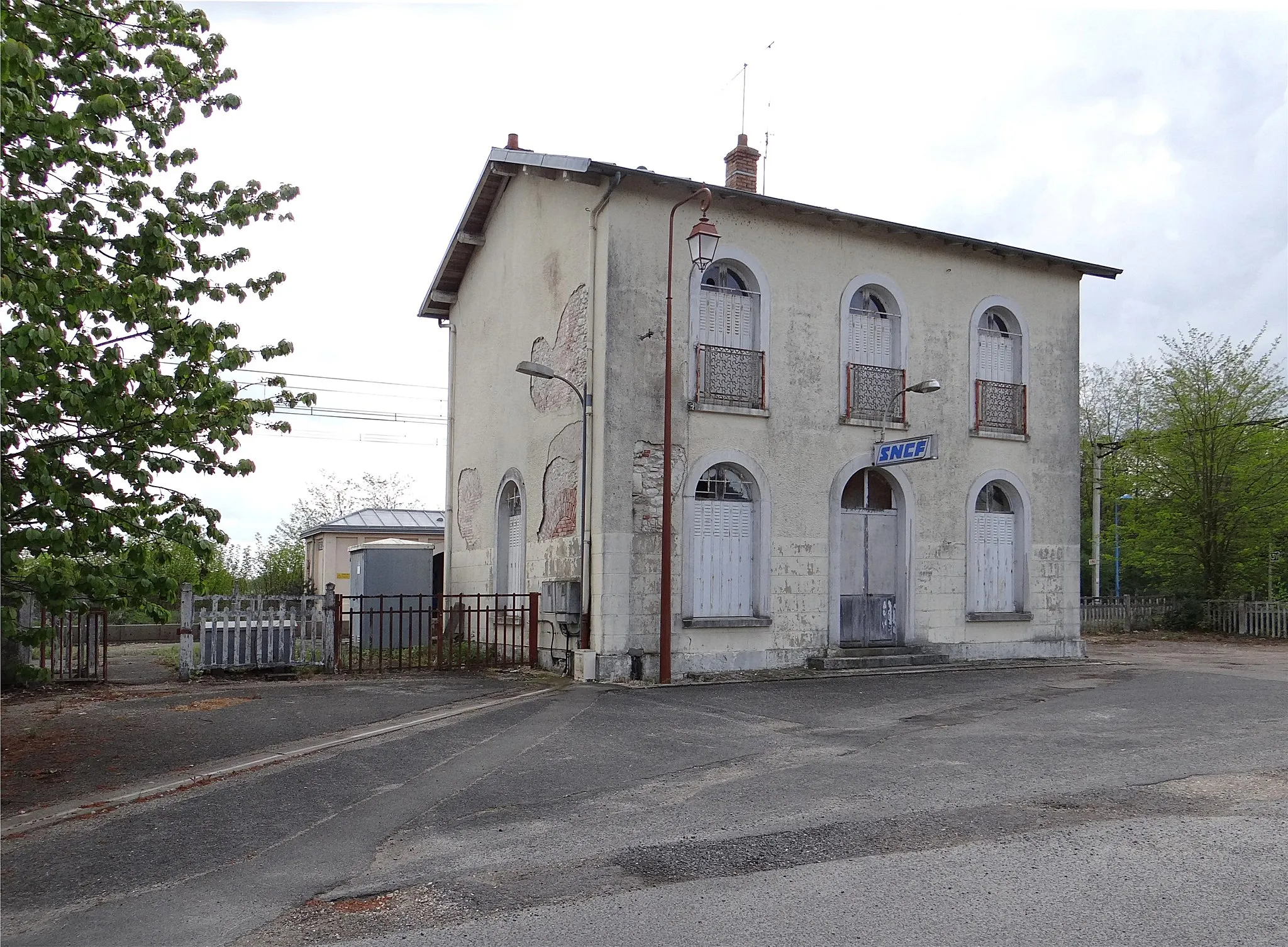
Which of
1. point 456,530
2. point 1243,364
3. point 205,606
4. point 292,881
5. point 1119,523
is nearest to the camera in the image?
point 292,881

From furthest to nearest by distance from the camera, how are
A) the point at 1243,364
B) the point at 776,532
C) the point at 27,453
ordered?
the point at 1243,364
the point at 776,532
the point at 27,453

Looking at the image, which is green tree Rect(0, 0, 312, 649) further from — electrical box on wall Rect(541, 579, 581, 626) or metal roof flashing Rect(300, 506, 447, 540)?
metal roof flashing Rect(300, 506, 447, 540)

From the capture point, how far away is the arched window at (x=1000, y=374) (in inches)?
680

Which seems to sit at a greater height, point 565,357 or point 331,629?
point 565,357

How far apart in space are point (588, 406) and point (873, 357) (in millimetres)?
4931

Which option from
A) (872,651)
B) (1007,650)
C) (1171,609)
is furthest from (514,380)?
(1171,609)

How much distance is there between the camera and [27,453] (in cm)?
681

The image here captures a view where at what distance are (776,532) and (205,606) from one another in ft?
25.6

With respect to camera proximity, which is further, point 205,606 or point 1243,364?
point 1243,364

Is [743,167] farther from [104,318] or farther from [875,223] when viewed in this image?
[104,318]

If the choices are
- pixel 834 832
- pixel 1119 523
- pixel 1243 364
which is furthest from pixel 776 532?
pixel 1119 523

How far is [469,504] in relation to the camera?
19641 millimetres

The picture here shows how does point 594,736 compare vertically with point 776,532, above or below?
below

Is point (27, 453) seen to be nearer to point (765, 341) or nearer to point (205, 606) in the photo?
point (205, 606)
